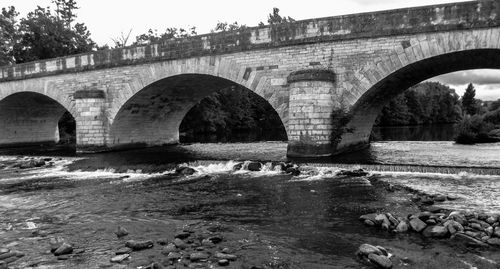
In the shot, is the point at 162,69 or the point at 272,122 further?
the point at 272,122

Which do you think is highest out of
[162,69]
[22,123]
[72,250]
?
[162,69]

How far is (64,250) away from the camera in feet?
20.3

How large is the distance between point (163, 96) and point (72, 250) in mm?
16034

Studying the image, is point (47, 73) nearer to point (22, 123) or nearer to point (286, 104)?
point (22, 123)

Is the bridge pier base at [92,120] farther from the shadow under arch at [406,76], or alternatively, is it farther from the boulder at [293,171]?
the shadow under arch at [406,76]

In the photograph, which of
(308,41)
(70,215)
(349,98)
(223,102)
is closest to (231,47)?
(308,41)

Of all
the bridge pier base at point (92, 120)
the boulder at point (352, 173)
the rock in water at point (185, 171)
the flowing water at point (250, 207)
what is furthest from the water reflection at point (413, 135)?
the rock in water at point (185, 171)

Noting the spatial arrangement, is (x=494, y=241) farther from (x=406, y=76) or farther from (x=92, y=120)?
(x=92, y=120)

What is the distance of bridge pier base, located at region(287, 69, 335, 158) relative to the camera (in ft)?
48.4

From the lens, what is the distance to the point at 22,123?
94.2 ft

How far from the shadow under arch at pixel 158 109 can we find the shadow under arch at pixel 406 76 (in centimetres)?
641

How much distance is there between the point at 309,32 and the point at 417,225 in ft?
33.2

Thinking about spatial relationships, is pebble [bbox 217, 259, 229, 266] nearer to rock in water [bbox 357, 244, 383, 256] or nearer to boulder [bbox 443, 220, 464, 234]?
rock in water [bbox 357, 244, 383, 256]

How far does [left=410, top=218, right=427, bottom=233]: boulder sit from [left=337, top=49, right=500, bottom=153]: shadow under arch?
8.13 m
